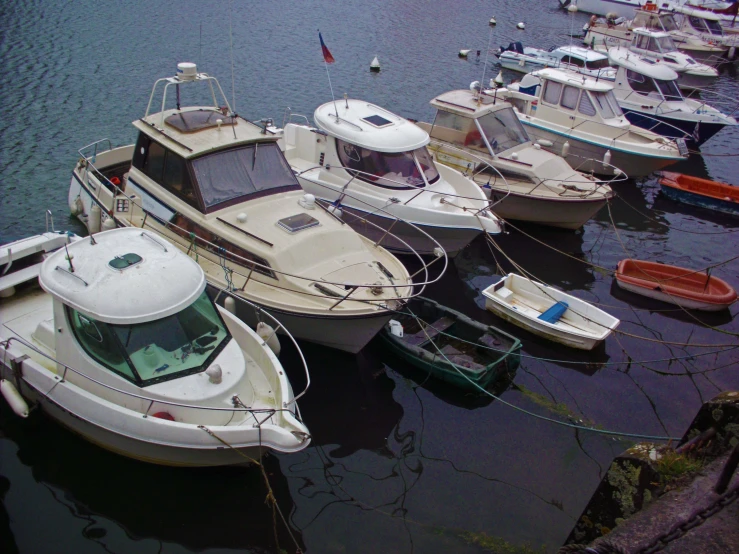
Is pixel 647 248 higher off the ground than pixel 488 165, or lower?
lower

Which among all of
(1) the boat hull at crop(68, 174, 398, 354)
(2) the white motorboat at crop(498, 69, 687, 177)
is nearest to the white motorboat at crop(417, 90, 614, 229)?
(2) the white motorboat at crop(498, 69, 687, 177)

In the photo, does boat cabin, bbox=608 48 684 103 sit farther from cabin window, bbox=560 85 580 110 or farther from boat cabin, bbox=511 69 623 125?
cabin window, bbox=560 85 580 110

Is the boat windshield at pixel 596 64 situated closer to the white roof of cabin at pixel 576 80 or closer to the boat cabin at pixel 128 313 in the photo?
the white roof of cabin at pixel 576 80

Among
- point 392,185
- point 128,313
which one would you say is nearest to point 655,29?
point 392,185

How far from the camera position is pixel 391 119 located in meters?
14.1

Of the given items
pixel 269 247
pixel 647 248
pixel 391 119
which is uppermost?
pixel 391 119

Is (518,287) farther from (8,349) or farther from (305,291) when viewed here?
(8,349)

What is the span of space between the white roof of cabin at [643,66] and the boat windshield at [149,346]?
1915 centimetres

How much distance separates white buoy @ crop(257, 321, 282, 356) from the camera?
917 cm

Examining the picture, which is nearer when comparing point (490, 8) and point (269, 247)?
point (269, 247)

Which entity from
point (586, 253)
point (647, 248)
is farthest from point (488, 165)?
point (647, 248)

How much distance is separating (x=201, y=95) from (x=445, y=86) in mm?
10969

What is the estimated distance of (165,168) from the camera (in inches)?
446

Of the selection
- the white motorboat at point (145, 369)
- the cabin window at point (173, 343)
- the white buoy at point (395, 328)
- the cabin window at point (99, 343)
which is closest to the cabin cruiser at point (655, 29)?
the white buoy at point (395, 328)
